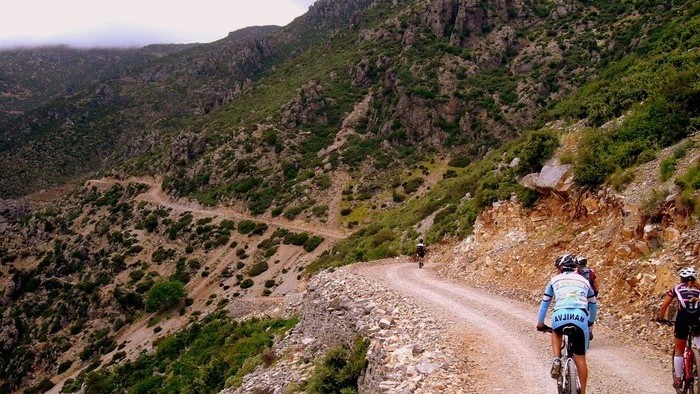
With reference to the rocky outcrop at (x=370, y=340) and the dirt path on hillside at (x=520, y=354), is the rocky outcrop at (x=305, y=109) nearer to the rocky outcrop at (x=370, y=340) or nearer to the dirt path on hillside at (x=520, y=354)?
the rocky outcrop at (x=370, y=340)

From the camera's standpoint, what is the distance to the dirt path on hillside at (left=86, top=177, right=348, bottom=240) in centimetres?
6402

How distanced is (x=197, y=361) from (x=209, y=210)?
1999 inches

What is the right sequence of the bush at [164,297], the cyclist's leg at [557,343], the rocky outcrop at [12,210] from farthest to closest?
1. the rocky outcrop at [12,210]
2. the bush at [164,297]
3. the cyclist's leg at [557,343]

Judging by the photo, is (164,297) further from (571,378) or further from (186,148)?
(571,378)

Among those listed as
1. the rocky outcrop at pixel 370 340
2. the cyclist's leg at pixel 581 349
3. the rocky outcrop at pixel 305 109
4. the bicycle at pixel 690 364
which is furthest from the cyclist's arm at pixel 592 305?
the rocky outcrop at pixel 305 109

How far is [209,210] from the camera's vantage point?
77.7 meters

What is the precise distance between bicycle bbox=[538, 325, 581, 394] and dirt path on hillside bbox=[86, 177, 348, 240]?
5359 cm

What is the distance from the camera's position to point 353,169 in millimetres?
75625

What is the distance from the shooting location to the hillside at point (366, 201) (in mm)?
14047

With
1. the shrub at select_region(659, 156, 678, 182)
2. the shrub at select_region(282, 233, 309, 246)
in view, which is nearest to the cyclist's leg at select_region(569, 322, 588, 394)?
the shrub at select_region(659, 156, 678, 182)

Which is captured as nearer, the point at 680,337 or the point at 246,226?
the point at 680,337

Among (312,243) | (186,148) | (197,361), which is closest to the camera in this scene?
(197,361)

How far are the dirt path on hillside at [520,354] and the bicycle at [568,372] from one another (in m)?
1.83

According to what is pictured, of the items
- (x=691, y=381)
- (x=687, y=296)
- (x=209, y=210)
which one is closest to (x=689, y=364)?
(x=691, y=381)
